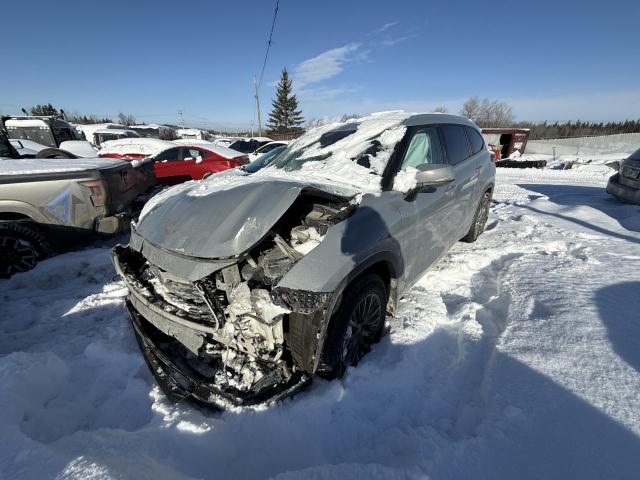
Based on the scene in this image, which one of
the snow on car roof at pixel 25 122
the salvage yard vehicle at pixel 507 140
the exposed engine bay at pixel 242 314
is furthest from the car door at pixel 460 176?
the salvage yard vehicle at pixel 507 140

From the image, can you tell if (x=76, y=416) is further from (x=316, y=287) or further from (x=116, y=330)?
(x=316, y=287)

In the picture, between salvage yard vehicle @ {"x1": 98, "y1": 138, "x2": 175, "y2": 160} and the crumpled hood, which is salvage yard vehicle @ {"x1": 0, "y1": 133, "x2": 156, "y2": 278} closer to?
the crumpled hood

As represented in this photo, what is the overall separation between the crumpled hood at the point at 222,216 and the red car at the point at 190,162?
687 centimetres

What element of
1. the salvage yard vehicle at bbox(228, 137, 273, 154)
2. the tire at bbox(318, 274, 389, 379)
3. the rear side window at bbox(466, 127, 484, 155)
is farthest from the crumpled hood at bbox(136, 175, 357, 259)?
the salvage yard vehicle at bbox(228, 137, 273, 154)

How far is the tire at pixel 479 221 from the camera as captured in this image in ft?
14.5

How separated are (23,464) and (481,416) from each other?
2.34m

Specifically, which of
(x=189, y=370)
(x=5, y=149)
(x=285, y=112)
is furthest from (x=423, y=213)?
(x=285, y=112)

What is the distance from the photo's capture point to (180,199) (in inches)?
100

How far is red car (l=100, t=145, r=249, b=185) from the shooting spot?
9031mm

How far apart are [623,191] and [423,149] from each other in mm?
5835

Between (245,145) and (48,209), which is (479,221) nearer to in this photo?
(48,209)

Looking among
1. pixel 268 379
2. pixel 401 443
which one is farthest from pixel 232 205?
pixel 401 443

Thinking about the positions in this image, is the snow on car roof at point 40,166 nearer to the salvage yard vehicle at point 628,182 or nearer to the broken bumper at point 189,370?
the broken bumper at point 189,370

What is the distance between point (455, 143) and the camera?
3.56 m
